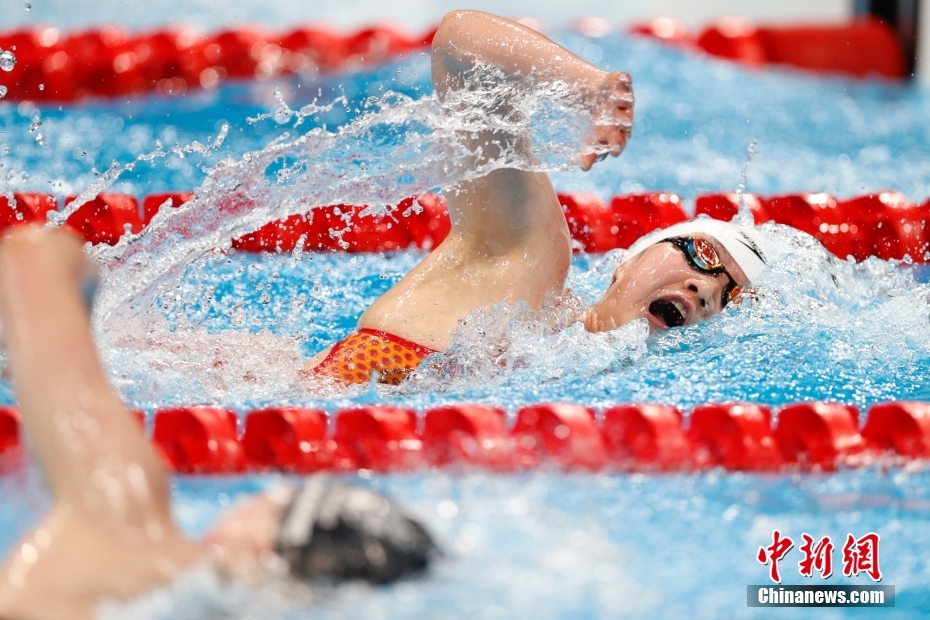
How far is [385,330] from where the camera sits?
2111 millimetres

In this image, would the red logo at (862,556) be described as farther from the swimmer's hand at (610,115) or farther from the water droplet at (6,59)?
the water droplet at (6,59)

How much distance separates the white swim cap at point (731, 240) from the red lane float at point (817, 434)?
29cm

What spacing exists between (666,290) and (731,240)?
0.17 meters

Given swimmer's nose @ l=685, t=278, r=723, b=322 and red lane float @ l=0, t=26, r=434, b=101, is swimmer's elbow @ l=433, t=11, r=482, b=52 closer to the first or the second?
swimmer's nose @ l=685, t=278, r=723, b=322

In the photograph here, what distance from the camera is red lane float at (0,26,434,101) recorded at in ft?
14.4

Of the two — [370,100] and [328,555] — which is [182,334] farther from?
[328,555]

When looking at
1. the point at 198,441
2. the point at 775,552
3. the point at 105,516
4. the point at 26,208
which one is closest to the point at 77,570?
the point at 105,516

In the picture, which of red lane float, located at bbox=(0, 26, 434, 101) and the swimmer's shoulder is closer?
the swimmer's shoulder

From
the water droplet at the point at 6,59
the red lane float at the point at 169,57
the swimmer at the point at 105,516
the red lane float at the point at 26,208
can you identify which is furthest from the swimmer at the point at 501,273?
the red lane float at the point at 169,57

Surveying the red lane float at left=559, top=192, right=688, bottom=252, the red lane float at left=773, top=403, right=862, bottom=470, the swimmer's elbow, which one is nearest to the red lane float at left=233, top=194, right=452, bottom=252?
the red lane float at left=559, top=192, right=688, bottom=252

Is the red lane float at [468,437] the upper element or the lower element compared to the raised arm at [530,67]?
lower

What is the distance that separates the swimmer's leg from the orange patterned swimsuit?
841 mm

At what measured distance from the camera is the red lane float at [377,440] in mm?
1859

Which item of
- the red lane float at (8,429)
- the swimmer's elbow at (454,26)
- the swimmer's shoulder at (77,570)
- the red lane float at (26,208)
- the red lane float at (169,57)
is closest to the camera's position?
the swimmer's shoulder at (77,570)
